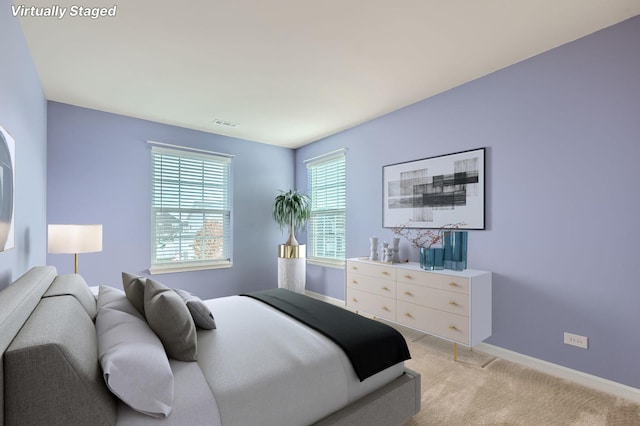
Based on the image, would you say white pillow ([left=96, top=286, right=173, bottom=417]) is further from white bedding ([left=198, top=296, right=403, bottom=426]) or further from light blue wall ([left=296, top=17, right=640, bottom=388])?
light blue wall ([left=296, top=17, right=640, bottom=388])

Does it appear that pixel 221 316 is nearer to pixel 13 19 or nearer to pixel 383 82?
pixel 13 19

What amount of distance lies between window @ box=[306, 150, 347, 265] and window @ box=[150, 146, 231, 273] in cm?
138

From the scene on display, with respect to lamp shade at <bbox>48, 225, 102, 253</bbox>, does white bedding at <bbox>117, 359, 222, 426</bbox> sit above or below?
below

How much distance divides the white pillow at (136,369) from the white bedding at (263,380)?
0.20 feet

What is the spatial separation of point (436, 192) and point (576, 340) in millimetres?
1699

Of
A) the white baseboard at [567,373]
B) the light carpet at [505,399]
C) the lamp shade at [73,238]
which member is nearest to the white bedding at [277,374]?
the light carpet at [505,399]

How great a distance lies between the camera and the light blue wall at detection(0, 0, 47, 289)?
5.66 ft

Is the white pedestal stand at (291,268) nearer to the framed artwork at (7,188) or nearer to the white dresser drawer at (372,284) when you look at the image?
the white dresser drawer at (372,284)

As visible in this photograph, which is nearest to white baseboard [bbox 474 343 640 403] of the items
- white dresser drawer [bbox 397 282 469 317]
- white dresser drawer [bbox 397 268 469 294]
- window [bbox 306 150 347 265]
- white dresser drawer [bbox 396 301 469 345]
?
white dresser drawer [bbox 396 301 469 345]

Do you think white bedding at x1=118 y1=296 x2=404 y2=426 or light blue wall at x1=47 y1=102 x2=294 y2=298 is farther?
light blue wall at x1=47 y1=102 x2=294 y2=298

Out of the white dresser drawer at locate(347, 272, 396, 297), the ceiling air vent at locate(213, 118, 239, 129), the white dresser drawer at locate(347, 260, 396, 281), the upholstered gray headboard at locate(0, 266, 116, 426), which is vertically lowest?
the white dresser drawer at locate(347, 272, 396, 297)

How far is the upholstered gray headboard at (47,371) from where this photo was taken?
0.85 m

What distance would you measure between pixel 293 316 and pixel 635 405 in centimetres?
239

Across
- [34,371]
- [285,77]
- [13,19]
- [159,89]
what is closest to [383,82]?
[285,77]
